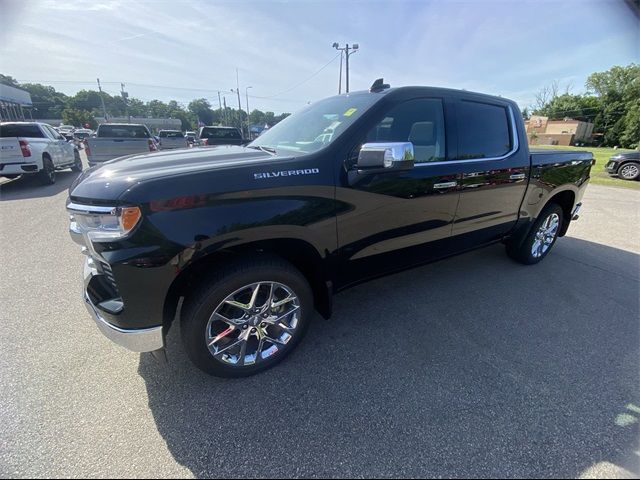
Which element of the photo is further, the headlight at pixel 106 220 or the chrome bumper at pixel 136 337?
the chrome bumper at pixel 136 337

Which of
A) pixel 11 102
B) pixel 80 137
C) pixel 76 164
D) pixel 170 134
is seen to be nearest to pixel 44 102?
pixel 11 102

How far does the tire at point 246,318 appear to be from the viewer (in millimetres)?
1962

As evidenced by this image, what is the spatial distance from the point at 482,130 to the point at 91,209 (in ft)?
10.9

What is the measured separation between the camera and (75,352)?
244cm

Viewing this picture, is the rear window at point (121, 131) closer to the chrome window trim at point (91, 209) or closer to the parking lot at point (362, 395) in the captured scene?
the parking lot at point (362, 395)

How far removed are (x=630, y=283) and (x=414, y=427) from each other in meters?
3.75

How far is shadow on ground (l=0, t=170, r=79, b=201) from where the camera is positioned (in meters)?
7.90

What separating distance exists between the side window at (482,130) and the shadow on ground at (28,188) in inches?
376

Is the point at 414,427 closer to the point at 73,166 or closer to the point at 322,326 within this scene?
the point at 322,326

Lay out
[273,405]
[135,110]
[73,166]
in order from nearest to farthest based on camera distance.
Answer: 1. [273,405]
2. [73,166]
3. [135,110]

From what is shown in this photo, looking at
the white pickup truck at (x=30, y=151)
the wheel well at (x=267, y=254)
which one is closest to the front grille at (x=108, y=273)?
the wheel well at (x=267, y=254)

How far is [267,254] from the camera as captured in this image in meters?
2.19

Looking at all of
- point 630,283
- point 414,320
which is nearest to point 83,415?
point 414,320

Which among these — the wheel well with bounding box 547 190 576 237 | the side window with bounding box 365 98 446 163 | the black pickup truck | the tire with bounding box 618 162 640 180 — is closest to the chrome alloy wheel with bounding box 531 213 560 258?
the wheel well with bounding box 547 190 576 237
